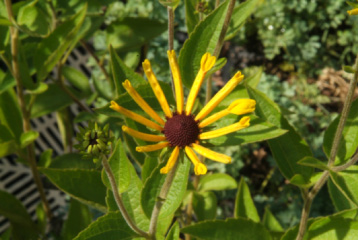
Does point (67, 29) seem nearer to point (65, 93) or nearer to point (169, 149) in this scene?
point (65, 93)

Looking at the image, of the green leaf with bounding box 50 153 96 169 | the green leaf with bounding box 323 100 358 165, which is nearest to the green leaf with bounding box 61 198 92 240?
the green leaf with bounding box 50 153 96 169

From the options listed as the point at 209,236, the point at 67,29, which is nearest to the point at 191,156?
the point at 209,236

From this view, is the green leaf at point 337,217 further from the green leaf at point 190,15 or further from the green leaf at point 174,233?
the green leaf at point 190,15

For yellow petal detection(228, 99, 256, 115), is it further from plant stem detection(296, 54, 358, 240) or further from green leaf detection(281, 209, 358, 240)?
green leaf detection(281, 209, 358, 240)

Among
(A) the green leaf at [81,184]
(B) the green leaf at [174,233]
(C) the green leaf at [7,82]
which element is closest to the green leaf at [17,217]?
(C) the green leaf at [7,82]

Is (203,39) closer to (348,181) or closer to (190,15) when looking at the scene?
(190,15)

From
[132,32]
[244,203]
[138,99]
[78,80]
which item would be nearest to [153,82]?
[138,99]

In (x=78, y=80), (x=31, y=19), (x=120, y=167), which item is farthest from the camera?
(x=78, y=80)
